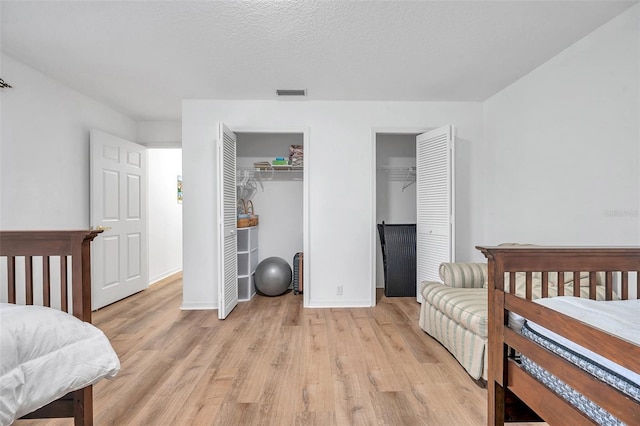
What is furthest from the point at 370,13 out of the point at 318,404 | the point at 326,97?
the point at 318,404

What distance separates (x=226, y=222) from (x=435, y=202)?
7.59ft

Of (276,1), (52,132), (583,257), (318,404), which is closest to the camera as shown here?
(583,257)

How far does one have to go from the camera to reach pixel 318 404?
1751 millimetres

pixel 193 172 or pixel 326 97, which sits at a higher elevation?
pixel 326 97

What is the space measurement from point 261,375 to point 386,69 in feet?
8.86

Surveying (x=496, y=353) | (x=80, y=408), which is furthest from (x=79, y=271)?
(x=496, y=353)

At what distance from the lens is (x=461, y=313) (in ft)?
6.99

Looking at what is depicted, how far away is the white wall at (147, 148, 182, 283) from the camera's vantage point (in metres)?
4.88

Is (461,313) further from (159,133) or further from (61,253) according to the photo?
(159,133)

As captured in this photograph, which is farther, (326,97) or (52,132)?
(326,97)

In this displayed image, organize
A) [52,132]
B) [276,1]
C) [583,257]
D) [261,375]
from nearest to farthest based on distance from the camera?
1. [583,257]
2. [276,1]
3. [261,375]
4. [52,132]

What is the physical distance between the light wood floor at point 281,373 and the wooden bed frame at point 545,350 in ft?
1.72

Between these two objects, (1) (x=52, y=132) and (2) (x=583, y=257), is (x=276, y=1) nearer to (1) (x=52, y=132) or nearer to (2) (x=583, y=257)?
(2) (x=583, y=257)

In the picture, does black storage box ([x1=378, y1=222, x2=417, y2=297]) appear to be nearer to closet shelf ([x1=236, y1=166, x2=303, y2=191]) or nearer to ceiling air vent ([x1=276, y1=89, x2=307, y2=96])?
closet shelf ([x1=236, y1=166, x2=303, y2=191])
